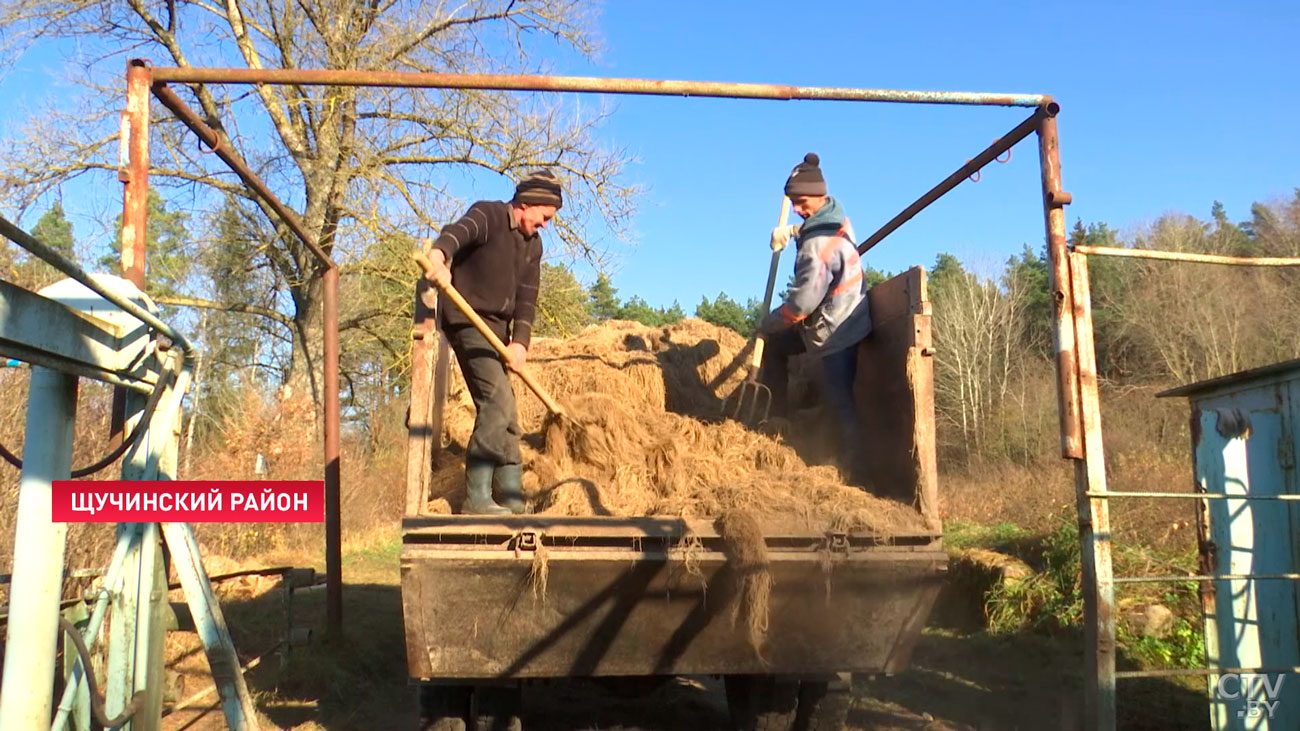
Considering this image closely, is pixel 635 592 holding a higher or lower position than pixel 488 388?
lower

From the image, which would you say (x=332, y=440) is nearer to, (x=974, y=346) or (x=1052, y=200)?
(x=1052, y=200)

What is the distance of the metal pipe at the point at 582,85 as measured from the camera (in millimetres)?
4570

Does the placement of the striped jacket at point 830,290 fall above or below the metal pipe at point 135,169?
below

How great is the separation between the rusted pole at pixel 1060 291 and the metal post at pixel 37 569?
13.8ft

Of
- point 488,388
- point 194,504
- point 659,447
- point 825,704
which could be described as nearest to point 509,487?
point 488,388

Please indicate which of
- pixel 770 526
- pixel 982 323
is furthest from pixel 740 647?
pixel 982 323

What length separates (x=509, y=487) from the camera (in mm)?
4461

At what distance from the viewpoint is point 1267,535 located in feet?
16.4

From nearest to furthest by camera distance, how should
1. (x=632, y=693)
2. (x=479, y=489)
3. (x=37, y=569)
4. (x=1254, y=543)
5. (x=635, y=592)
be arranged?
(x=37, y=569) < (x=635, y=592) < (x=479, y=489) < (x=1254, y=543) < (x=632, y=693)

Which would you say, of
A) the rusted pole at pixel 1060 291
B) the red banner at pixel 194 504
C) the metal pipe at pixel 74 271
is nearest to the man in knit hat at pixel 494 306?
the red banner at pixel 194 504

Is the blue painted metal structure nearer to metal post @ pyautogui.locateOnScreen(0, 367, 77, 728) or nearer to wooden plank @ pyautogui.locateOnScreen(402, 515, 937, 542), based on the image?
wooden plank @ pyautogui.locateOnScreen(402, 515, 937, 542)

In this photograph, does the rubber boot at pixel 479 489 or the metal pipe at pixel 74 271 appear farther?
the rubber boot at pixel 479 489

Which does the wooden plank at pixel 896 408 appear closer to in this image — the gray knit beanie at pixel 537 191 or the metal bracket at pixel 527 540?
the metal bracket at pixel 527 540

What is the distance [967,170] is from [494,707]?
12.8 feet
